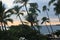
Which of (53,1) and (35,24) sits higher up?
(53,1)

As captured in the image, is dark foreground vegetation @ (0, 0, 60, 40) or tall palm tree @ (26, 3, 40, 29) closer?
dark foreground vegetation @ (0, 0, 60, 40)

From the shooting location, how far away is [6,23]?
46.1 meters

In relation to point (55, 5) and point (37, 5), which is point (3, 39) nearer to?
point (55, 5)

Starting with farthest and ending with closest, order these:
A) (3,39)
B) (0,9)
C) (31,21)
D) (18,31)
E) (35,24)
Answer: (35,24)
(31,21)
(18,31)
(0,9)
(3,39)

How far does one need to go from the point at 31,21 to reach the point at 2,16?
49.9ft

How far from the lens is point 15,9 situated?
56312 millimetres

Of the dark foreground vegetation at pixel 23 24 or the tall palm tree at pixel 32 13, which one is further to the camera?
the tall palm tree at pixel 32 13

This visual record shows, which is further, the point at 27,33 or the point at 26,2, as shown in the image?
the point at 26,2

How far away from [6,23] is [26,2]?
13.2 m

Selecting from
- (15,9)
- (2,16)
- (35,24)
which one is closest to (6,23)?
(2,16)

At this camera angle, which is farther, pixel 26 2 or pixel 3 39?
pixel 26 2

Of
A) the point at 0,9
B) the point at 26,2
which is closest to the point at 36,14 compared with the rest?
the point at 26,2

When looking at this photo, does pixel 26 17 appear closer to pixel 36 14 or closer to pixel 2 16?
pixel 36 14

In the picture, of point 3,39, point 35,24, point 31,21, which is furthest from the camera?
point 35,24
